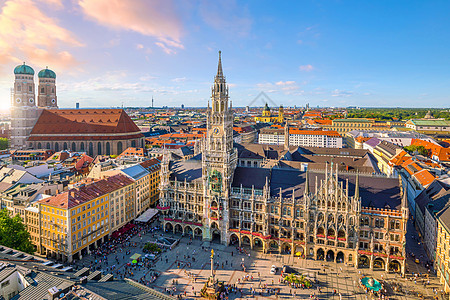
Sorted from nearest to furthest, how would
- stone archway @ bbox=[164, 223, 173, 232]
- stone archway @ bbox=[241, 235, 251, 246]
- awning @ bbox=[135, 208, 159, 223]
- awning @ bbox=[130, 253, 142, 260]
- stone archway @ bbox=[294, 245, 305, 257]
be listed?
awning @ bbox=[130, 253, 142, 260] < stone archway @ bbox=[294, 245, 305, 257] < stone archway @ bbox=[241, 235, 251, 246] < awning @ bbox=[135, 208, 159, 223] < stone archway @ bbox=[164, 223, 173, 232]

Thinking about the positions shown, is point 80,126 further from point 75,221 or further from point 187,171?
point 75,221

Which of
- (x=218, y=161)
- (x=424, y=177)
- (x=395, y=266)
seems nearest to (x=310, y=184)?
(x=218, y=161)

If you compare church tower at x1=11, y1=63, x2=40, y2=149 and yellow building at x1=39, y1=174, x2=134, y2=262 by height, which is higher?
church tower at x1=11, y1=63, x2=40, y2=149

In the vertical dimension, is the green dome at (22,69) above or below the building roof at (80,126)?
above

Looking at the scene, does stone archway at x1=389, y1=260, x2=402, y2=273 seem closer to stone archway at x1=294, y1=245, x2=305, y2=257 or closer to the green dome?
stone archway at x1=294, y1=245, x2=305, y2=257

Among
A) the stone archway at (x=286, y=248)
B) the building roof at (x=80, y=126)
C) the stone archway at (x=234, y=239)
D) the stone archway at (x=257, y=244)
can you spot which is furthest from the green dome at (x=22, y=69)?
the stone archway at (x=286, y=248)

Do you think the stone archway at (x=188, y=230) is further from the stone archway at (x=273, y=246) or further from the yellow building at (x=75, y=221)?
the stone archway at (x=273, y=246)

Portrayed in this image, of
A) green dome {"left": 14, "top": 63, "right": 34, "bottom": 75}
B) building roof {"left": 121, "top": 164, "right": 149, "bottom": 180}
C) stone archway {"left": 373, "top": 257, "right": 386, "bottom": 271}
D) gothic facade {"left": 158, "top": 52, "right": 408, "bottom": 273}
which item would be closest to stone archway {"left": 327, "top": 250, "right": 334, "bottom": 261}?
gothic facade {"left": 158, "top": 52, "right": 408, "bottom": 273}
